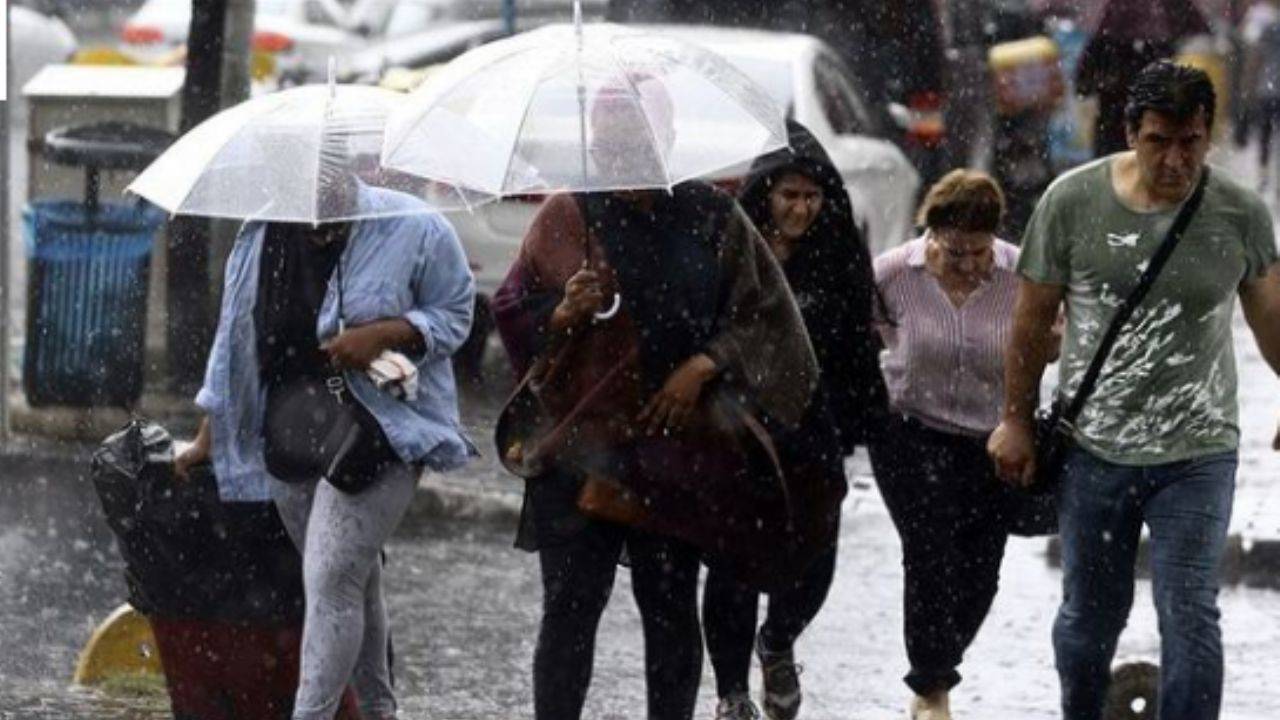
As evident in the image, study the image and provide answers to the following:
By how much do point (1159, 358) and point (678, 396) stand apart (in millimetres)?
1053

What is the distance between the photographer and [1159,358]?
7.19 metres

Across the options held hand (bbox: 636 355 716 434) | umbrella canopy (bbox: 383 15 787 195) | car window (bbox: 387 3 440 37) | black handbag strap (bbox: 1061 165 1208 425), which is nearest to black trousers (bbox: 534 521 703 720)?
held hand (bbox: 636 355 716 434)

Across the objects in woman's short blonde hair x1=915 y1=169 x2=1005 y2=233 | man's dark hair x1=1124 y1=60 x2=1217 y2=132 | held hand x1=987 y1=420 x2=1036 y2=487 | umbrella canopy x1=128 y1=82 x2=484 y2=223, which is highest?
man's dark hair x1=1124 y1=60 x2=1217 y2=132

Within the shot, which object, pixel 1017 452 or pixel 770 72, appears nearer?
pixel 1017 452

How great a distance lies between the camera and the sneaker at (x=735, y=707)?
27.1 feet

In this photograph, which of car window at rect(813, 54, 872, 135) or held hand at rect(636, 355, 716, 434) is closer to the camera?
held hand at rect(636, 355, 716, 434)

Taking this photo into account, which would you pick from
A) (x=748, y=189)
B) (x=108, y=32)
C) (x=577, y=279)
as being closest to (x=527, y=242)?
(x=577, y=279)

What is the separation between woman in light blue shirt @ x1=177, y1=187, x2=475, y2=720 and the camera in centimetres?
744

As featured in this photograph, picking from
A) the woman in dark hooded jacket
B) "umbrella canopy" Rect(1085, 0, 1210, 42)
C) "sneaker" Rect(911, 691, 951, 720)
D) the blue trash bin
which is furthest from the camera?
"umbrella canopy" Rect(1085, 0, 1210, 42)

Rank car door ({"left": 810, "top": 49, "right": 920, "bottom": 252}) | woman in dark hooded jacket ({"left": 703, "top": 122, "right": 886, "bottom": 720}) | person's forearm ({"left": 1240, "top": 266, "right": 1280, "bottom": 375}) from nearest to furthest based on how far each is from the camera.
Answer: person's forearm ({"left": 1240, "top": 266, "right": 1280, "bottom": 375}), woman in dark hooded jacket ({"left": 703, "top": 122, "right": 886, "bottom": 720}), car door ({"left": 810, "top": 49, "right": 920, "bottom": 252})

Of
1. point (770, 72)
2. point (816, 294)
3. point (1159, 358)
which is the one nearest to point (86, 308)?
point (770, 72)

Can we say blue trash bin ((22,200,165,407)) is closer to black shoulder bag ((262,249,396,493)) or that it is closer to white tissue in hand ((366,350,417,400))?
black shoulder bag ((262,249,396,493))

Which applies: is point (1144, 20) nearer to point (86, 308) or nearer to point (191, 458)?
point (86, 308)

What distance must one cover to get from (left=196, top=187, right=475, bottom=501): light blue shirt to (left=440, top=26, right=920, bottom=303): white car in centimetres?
684
